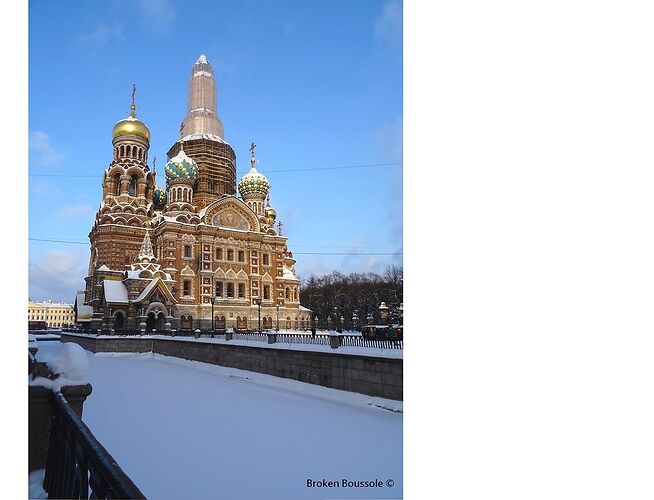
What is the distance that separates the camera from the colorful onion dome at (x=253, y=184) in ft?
96.2

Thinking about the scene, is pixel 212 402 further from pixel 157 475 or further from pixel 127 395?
pixel 157 475

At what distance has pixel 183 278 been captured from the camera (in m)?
23.8

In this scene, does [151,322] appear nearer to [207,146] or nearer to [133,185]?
[133,185]

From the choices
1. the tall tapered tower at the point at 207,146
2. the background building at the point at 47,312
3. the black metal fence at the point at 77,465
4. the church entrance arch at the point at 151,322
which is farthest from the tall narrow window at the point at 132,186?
the black metal fence at the point at 77,465

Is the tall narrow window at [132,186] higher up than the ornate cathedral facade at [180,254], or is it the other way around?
the tall narrow window at [132,186]

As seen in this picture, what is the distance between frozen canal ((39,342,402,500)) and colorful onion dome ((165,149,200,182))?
1896 cm

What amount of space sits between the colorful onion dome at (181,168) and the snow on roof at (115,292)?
757cm

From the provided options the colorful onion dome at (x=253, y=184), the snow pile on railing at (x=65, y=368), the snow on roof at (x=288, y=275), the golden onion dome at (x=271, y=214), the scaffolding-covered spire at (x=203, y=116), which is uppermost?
the scaffolding-covered spire at (x=203, y=116)

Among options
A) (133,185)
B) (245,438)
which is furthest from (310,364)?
(133,185)

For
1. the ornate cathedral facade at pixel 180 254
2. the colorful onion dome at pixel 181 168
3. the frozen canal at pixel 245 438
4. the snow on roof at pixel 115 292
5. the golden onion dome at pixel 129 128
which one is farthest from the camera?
the colorful onion dome at pixel 181 168

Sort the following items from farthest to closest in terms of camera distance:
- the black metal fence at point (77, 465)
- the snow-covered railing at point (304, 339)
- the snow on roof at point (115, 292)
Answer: the snow on roof at point (115, 292)
the snow-covered railing at point (304, 339)
the black metal fence at point (77, 465)

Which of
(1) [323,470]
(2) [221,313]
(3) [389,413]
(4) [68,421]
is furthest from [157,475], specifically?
(2) [221,313]

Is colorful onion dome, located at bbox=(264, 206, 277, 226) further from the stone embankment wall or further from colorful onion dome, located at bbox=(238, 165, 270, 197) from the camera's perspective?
the stone embankment wall

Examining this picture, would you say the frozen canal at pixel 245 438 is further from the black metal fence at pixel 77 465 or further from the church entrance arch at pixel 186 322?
the church entrance arch at pixel 186 322
